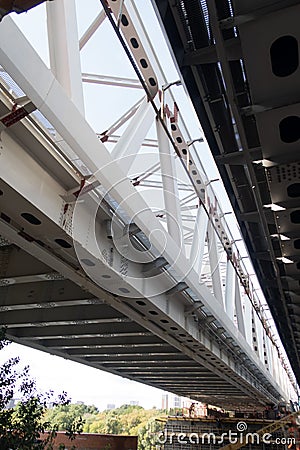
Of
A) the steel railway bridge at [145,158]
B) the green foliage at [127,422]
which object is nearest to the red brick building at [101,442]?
the green foliage at [127,422]

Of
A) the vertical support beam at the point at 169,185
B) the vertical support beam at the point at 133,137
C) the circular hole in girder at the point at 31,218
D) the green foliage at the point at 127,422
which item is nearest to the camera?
the circular hole in girder at the point at 31,218

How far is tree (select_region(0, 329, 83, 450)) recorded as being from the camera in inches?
220

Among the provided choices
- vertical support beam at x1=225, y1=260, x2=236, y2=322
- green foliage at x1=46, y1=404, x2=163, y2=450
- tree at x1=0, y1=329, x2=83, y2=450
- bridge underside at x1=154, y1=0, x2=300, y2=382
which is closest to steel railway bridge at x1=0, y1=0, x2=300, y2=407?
bridge underside at x1=154, y1=0, x2=300, y2=382

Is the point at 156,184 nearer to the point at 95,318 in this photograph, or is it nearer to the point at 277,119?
the point at 95,318

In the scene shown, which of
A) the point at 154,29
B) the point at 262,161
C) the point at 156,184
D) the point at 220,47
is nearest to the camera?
the point at 220,47

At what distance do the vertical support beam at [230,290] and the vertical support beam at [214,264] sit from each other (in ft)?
4.15

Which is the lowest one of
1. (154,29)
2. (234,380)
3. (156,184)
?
(234,380)

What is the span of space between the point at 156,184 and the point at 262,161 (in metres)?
7.92

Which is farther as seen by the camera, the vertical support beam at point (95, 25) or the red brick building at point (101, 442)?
the red brick building at point (101, 442)

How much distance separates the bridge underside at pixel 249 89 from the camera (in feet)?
8.87

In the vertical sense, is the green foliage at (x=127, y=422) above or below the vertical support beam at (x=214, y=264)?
below

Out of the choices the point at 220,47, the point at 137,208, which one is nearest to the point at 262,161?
the point at 220,47

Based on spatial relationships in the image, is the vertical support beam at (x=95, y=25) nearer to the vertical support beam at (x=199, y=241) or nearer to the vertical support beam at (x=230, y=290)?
the vertical support beam at (x=199, y=241)

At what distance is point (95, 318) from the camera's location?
960 cm
